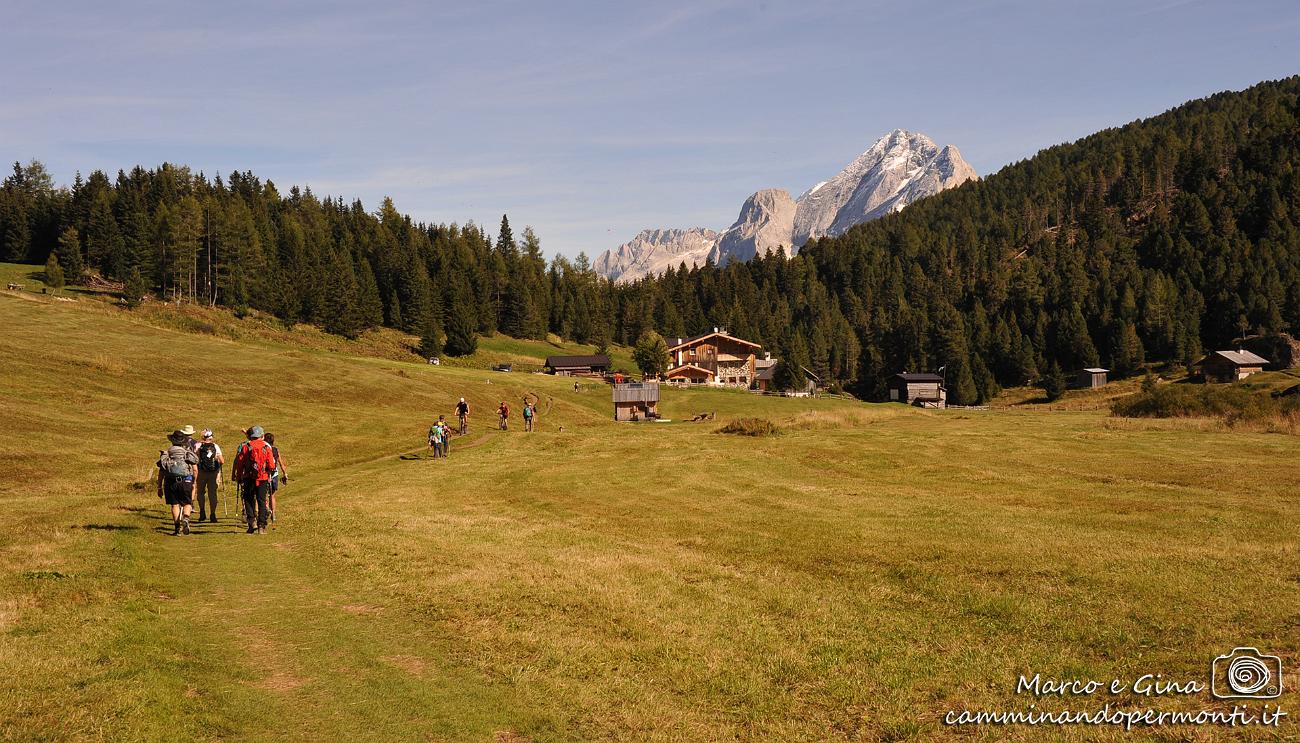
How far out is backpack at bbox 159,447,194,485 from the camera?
21.0m

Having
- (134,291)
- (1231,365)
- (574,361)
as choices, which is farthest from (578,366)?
(1231,365)

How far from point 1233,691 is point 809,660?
16.6ft

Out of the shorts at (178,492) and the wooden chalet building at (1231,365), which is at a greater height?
the wooden chalet building at (1231,365)

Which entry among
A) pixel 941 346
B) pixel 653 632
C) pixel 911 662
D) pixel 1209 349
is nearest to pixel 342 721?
pixel 653 632

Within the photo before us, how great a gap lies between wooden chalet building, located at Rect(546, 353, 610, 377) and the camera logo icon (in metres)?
136

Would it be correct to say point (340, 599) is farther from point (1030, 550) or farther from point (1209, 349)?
point (1209, 349)

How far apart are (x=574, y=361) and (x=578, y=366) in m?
1.54

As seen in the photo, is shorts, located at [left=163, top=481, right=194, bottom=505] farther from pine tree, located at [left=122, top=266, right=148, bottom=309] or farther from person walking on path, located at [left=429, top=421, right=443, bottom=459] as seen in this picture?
pine tree, located at [left=122, top=266, right=148, bottom=309]

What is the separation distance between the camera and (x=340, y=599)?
15047 mm

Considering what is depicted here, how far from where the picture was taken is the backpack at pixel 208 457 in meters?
22.8

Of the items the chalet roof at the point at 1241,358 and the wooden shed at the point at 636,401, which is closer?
the wooden shed at the point at 636,401

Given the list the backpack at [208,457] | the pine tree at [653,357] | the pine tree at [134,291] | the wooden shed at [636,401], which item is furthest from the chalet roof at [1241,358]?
the pine tree at [134,291]

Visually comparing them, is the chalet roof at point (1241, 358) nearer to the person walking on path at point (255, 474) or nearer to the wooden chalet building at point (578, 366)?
the wooden chalet building at point (578, 366)

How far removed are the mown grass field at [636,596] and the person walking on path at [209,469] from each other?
0.97 metres
